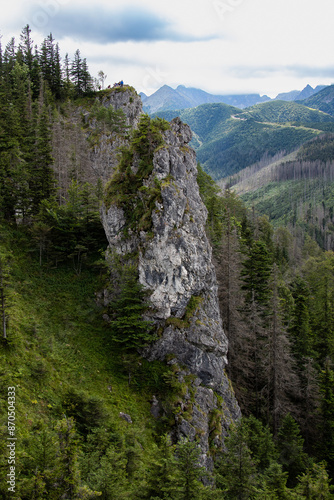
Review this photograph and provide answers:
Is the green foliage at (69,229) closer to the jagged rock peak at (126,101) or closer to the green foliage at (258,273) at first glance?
the green foliage at (258,273)

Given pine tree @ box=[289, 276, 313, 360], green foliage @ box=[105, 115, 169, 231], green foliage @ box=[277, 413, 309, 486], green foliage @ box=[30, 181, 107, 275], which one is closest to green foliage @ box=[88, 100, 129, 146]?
green foliage @ box=[105, 115, 169, 231]

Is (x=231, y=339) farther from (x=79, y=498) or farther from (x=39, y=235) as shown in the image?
(x=79, y=498)

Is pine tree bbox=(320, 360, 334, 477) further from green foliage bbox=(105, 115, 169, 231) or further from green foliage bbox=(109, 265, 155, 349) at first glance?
green foliage bbox=(105, 115, 169, 231)

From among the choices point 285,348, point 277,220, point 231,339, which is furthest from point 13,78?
point 277,220

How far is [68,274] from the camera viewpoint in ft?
92.9

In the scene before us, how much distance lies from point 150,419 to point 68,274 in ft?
48.1

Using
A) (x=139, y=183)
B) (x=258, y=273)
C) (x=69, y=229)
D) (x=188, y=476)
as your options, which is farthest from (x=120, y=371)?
(x=258, y=273)

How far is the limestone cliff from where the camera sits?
22328mm

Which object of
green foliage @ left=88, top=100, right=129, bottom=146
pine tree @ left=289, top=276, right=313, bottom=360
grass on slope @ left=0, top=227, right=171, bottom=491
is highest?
green foliage @ left=88, top=100, right=129, bottom=146

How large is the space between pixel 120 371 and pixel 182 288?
7.80 m

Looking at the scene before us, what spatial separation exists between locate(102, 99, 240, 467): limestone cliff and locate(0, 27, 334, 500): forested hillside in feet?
1.70

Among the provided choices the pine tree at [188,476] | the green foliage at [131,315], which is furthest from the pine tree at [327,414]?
the pine tree at [188,476]

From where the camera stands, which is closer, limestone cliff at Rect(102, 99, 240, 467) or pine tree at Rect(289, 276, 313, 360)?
limestone cliff at Rect(102, 99, 240, 467)

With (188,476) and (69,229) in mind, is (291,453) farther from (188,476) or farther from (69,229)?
(69,229)
